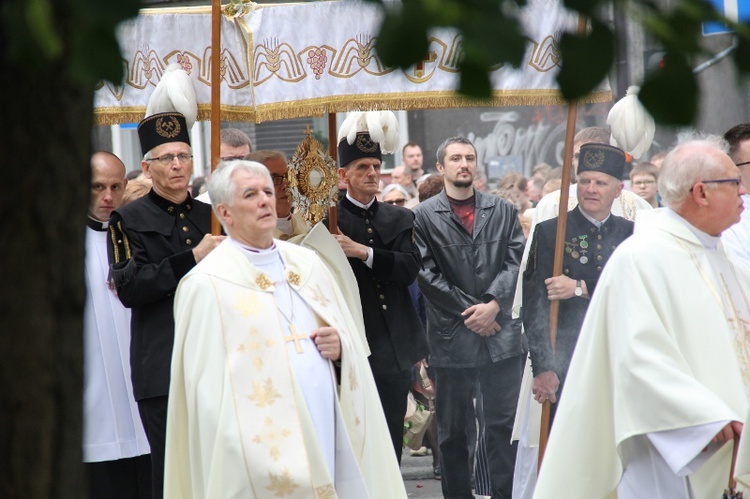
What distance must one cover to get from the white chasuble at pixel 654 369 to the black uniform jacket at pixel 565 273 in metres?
1.82

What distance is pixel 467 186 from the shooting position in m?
7.68

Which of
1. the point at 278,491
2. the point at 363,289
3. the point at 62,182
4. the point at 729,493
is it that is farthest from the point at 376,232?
the point at 62,182

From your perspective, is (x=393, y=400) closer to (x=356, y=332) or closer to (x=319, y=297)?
(x=356, y=332)

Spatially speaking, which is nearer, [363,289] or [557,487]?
[557,487]

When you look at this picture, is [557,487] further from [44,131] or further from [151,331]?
[44,131]

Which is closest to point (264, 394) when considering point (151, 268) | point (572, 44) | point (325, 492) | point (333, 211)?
point (325, 492)

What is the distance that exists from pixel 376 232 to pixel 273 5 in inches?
53.4

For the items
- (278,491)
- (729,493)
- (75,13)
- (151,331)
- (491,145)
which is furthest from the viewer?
(491,145)

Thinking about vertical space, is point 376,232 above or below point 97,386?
above

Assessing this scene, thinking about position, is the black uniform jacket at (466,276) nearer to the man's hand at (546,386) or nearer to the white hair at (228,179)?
the man's hand at (546,386)

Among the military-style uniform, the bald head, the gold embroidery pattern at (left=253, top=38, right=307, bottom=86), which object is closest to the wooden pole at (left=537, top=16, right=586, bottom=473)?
the military-style uniform

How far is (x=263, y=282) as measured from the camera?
4.96 meters

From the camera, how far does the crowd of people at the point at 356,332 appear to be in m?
4.63

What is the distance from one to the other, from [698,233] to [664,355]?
0.62 meters
